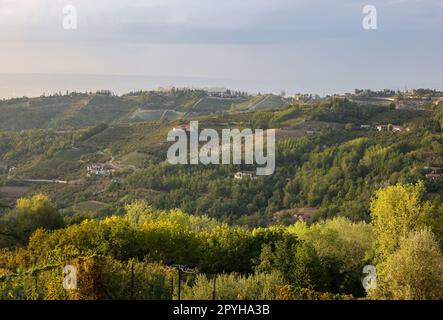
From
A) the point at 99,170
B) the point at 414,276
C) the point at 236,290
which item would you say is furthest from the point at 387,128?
the point at 236,290

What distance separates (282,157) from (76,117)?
83242 mm

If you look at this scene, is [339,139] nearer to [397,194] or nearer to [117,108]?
[397,194]

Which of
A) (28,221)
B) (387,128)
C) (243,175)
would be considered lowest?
(243,175)

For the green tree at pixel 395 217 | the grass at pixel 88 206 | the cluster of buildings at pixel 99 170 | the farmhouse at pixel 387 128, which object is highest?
the farmhouse at pixel 387 128

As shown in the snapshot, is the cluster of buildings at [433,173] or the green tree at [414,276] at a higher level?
the green tree at [414,276]

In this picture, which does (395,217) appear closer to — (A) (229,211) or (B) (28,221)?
(B) (28,221)

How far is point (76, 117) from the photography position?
141125mm

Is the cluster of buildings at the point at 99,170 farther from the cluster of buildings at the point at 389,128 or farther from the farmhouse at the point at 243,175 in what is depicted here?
the cluster of buildings at the point at 389,128

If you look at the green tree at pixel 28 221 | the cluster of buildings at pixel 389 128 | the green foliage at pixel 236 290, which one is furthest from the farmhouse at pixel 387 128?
the green foliage at pixel 236 290

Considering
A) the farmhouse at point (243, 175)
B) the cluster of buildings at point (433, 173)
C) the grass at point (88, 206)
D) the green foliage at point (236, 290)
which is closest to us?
the green foliage at point (236, 290)

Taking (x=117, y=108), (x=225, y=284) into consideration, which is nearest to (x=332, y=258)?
(x=225, y=284)

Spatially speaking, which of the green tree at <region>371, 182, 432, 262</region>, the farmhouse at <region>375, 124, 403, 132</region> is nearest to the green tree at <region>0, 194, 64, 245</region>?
the green tree at <region>371, 182, 432, 262</region>

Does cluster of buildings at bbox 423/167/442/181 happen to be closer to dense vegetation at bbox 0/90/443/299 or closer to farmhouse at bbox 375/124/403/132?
dense vegetation at bbox 0/90/443/299

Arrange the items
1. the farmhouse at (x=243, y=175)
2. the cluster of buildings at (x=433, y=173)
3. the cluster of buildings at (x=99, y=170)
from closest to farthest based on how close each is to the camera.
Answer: the cluster of buildings at (x=433, y=173), the farmhouse at (x=243, y=175), the cluster of buildings at (x=99, y=170)
